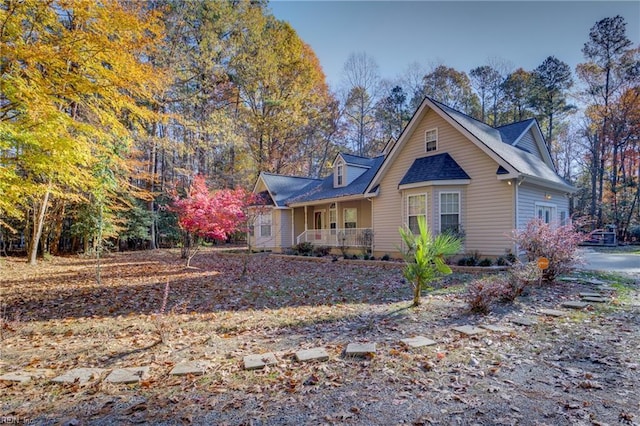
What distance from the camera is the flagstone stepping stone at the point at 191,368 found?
363 centimetres

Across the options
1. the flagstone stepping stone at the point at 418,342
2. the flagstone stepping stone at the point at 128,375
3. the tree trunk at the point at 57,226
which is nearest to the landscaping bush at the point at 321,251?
the flagstone stepping stone at the point at 418,342

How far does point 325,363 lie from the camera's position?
3.86 metres

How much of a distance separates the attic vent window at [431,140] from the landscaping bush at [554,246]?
6296 mm

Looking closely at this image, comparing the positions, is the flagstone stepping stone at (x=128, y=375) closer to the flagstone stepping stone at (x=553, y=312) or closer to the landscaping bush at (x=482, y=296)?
the landscaping bush at (x=482, y=296)

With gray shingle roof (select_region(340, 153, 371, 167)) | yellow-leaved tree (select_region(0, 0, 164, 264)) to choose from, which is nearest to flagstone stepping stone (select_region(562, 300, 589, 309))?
yellow-leaved tree (select_region(0, 0, 164, 264))

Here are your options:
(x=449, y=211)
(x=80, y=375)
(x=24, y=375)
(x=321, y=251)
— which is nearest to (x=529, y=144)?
(x=449, y=211)

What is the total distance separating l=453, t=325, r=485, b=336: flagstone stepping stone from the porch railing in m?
10.7

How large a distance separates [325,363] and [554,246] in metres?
7.39

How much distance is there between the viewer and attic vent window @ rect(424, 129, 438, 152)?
1388cm

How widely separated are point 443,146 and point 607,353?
1064 cm

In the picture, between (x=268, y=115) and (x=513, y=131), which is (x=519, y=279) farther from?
(x=268, y=115)

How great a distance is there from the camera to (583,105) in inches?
1100

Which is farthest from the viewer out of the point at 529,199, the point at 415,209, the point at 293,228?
the point at 293,228

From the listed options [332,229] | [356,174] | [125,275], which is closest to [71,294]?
[125,275]
